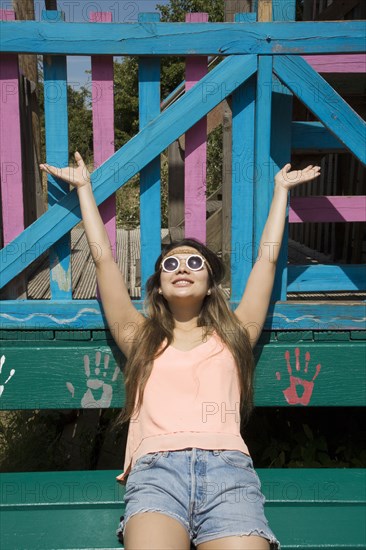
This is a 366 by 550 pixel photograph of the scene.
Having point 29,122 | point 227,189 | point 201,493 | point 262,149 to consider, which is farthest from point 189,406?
point 29,122

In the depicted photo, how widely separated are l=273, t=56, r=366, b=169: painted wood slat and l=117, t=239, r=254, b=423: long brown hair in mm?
709

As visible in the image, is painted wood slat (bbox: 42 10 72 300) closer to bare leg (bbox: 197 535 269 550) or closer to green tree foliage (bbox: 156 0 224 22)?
bare leg (bbox: 197 535 269 550)

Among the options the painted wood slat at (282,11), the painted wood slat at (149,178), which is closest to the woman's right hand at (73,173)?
the painted wood slat at (149,178)

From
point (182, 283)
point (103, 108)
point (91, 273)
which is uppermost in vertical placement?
point (103, 108)

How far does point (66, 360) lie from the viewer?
8.05 ft

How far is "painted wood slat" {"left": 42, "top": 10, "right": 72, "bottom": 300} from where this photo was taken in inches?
91.4

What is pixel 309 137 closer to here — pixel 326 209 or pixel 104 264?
pixel 326 209

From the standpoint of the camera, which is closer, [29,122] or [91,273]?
[29,122]

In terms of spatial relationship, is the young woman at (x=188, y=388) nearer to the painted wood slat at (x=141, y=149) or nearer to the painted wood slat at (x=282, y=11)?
the painted wood slat at (x=141, y=149)

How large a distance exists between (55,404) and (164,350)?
605 mm

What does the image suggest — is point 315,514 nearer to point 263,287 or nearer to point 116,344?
point 263,287

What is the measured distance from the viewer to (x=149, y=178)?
2.40 meters

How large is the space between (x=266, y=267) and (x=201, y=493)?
0.89 m

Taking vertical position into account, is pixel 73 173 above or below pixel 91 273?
above
